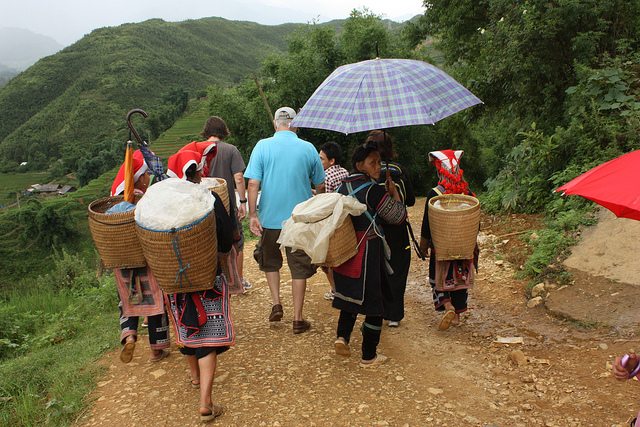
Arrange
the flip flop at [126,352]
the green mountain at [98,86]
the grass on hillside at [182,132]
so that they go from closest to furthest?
the flip flop at [126,352]
the grass on hillside at [182,132]
the green mountain at [98,86]

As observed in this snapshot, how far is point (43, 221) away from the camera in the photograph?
132ft

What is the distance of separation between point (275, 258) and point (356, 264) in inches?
46.5

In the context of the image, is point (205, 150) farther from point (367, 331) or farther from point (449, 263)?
point (449, 263)

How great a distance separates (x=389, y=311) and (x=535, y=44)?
5.83 metres

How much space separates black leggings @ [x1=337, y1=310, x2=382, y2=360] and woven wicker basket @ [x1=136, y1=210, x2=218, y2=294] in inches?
49.4

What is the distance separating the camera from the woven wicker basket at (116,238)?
3133mm

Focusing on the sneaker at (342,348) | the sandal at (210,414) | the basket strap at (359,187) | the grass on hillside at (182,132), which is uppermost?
the basket strap at (359,187)

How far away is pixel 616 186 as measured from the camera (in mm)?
1673

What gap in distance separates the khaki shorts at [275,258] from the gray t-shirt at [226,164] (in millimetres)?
629

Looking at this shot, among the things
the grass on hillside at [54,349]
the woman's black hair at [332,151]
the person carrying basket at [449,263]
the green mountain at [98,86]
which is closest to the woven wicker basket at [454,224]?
the person carrying basket at [449,263]

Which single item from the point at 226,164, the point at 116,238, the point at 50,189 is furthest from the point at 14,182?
the point at 116,238

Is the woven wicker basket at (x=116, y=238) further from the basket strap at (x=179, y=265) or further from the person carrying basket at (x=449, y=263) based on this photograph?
the person carrying basket at (x=449, y=263)

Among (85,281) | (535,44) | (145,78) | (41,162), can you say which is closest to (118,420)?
(85,281)

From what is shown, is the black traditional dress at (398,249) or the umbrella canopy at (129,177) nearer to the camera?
the umbrella canopy at (129,177)
